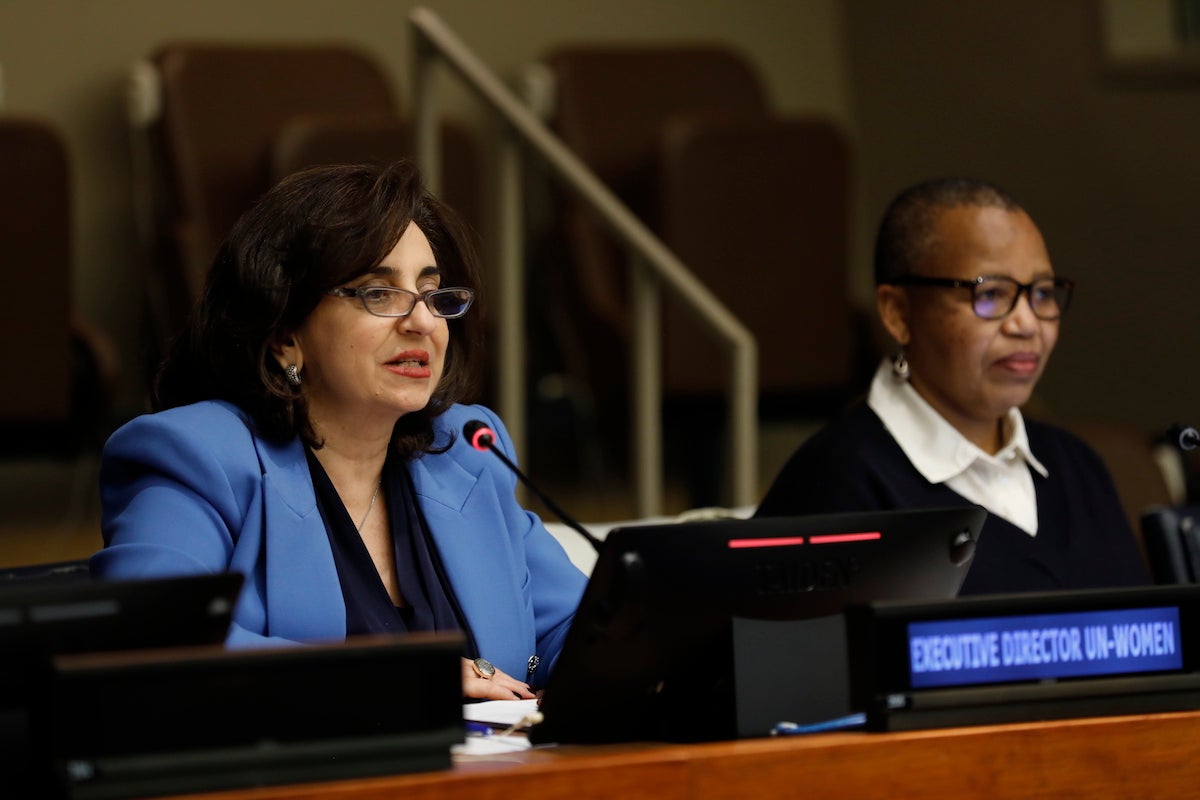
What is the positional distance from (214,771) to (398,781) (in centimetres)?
13

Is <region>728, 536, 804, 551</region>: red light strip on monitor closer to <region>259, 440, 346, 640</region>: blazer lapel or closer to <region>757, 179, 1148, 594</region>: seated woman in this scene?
<region>259, 440, 346, 640</region>: blazer lapel

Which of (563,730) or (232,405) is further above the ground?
A: (232,405)

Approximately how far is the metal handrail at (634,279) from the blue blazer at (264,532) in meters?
1.41

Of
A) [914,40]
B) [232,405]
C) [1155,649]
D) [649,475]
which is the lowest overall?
[649,475]

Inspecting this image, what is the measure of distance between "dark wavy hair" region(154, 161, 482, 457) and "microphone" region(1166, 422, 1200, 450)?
0.88 m

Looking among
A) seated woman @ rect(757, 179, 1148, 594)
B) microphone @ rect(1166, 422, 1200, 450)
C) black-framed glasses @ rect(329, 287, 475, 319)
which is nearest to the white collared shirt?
seated woman @ rect(757, 179, 1148, 594)

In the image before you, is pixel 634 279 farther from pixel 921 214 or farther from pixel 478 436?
pixel 478 436

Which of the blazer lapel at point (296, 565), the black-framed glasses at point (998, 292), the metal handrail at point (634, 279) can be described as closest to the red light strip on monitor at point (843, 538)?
the blazer lapel at point (296, 565)

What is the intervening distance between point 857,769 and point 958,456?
1.03 meters

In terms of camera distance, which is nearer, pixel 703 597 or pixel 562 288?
pixel 703 597

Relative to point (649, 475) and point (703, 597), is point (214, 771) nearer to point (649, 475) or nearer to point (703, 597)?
point (703, 597)

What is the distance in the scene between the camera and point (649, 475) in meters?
3.58

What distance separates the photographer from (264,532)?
1886 mm

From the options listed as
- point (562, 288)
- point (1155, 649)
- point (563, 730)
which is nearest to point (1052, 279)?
point (1155, 649)
